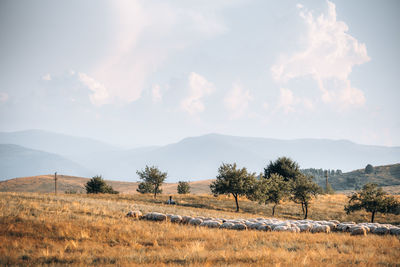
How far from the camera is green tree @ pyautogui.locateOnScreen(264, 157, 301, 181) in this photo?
60.7 m

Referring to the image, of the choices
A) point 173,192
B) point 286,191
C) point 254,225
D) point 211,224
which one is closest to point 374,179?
point 173,192

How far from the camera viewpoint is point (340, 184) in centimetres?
12725

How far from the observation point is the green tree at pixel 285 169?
199 feet

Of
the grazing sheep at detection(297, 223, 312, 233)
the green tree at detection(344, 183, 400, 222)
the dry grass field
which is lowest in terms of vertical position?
the green tree at detection(344, 183, 400, 222)

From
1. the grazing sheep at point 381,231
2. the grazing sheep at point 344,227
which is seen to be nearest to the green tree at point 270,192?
the grazing sheep at point 344,227

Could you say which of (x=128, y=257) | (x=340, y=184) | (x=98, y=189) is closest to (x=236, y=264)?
(x=128, y=257)

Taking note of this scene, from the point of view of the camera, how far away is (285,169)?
6112 centimetres

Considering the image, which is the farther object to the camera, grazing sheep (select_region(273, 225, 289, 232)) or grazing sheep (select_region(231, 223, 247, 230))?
grazing sheep (select_region(231, 223, 247, 230))

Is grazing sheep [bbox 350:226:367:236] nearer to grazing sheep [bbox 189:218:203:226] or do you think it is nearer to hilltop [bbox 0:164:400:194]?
grazing sheep [bbox 189:218:203:226]

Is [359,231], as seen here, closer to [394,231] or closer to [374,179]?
[394,231]

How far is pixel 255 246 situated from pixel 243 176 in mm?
30299

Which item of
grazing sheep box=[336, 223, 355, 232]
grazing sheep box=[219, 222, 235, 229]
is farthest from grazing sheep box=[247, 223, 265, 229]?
grazing sheep box=[336, 223, 355, 232]

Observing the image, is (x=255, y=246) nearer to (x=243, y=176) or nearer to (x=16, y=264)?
(x=16, y=264)

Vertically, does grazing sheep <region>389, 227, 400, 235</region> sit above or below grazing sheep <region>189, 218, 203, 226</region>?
below
